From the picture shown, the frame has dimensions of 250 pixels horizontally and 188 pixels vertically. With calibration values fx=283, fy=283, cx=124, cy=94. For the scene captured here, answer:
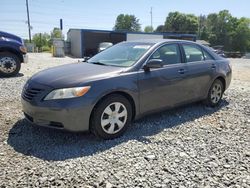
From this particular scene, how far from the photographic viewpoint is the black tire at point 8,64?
9711 millimetres

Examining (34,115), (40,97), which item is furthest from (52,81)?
(34,115)

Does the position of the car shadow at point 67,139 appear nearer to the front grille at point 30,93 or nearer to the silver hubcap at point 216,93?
the front grille at point 30,93

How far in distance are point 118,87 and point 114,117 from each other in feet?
1.50

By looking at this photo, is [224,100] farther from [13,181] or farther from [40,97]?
[13,181]

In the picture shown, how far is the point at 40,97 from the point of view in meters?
3.99

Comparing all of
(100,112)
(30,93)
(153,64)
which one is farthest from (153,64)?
(30,93)

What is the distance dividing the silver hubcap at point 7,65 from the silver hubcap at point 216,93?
6977 mm

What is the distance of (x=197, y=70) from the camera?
564 centimetres

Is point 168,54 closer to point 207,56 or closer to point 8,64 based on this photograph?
point 207,56

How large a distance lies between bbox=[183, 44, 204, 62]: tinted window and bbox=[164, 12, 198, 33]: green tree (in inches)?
2882

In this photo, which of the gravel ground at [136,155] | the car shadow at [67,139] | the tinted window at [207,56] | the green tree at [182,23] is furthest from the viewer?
the green tree at [182,23]

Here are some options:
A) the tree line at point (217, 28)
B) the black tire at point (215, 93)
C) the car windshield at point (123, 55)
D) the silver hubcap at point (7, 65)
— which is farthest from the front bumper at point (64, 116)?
the tree line at point (217, 28)

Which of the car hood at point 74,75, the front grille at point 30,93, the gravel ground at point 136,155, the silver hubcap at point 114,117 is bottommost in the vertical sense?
the gravel ground at point 136,155

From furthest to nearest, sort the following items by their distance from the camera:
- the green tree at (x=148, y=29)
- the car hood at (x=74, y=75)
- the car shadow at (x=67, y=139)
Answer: the green tree at (x=148, y=29)
the car hood at (x=74, y=75)
the car shadow at (x=67, y=139)
